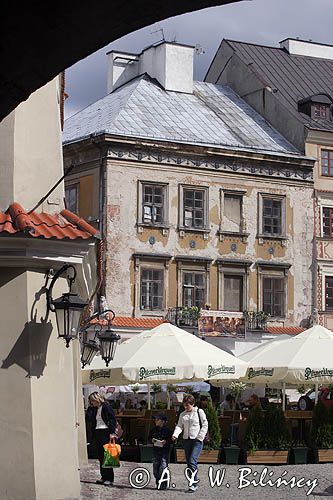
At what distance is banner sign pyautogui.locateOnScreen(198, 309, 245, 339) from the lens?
3738 centimetres

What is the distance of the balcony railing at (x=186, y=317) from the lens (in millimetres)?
37281

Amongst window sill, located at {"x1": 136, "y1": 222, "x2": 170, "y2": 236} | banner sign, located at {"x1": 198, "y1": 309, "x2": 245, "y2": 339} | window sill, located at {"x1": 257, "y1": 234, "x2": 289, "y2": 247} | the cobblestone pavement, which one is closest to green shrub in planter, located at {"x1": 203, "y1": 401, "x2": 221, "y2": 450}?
the cobblestone pavement

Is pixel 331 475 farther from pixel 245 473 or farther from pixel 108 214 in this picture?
pixel 108 214

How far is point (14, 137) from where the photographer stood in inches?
459

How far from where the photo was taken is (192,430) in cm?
1523

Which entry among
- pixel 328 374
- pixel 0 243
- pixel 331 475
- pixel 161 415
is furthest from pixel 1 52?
pixel 328 374

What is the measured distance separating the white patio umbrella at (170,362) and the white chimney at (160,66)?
22342 mm

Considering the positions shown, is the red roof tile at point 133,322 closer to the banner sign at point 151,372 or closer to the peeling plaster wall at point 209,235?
the peeling plaster wall at point 209,235

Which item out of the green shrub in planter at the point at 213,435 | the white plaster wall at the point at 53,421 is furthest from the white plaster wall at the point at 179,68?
the white plaster wall at the point at 53,421

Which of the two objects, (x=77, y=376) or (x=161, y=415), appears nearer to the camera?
(x=161, y=415)

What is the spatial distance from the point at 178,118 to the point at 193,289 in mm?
6967

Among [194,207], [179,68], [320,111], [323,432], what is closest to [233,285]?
[194,207]

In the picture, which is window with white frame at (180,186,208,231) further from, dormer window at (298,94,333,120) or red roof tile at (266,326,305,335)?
dormer window at (298,94,333,120)

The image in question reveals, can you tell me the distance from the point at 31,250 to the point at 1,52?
8286 mm
